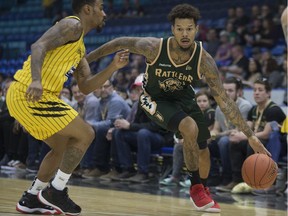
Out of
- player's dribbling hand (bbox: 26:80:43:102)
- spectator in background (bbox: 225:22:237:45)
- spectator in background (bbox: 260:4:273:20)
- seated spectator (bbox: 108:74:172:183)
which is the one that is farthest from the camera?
spectator in background (bbox: 225:22:237:45)

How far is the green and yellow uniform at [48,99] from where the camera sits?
202 inches

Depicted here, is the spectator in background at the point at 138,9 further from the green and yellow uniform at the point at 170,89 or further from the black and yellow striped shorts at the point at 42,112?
the black and yellow striped shorts at the point at 42,112

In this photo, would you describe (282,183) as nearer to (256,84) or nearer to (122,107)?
(256,84)

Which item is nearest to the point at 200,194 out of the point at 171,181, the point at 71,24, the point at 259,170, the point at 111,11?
the point at 259,170

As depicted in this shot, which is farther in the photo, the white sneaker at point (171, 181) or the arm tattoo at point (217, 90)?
the white sneaker at point (171, 181)

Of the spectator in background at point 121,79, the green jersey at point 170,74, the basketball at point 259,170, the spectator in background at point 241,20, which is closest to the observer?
the basketball at point 259,170

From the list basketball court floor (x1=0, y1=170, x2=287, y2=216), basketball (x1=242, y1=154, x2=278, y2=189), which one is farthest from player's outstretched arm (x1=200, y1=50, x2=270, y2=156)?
basketball court floor (x1=0, y1=170, x2=287, y2=216)

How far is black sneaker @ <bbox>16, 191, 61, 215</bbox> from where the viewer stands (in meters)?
5.20

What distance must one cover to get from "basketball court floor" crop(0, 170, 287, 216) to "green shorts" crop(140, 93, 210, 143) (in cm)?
75

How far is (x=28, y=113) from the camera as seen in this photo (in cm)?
516

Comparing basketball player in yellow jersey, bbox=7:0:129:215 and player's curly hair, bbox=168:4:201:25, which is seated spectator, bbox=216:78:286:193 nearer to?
player's curly hair, bbox=168:4:201:25

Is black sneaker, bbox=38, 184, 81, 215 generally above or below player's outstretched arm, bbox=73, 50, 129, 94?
below

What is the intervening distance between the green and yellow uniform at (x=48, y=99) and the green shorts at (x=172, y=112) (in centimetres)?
124

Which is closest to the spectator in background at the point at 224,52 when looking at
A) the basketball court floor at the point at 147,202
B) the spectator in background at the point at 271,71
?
the spectator in background at the point at 271,71
